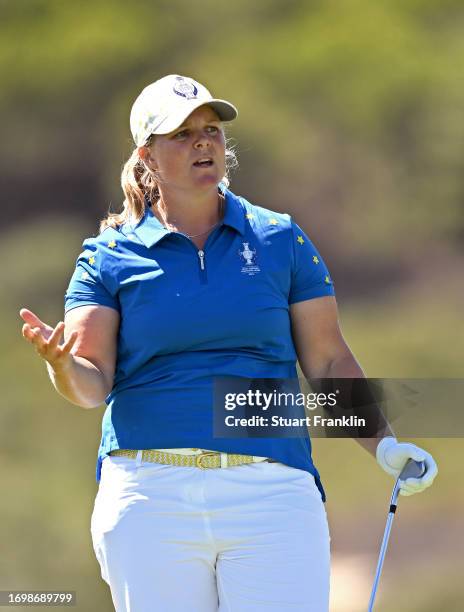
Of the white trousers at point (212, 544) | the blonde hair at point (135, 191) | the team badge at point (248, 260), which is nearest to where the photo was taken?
the white trousers at point (212, 544)

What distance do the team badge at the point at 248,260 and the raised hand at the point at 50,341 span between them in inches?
13.2

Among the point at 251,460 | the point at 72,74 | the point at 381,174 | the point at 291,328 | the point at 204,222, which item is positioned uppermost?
the point at 72,74

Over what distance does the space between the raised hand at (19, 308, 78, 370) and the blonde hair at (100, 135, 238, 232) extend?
0.30 metres

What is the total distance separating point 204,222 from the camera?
199 centimetres

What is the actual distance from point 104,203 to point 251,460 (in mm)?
4014

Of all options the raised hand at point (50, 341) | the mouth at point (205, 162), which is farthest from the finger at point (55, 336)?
the mouth at point (205, 162)

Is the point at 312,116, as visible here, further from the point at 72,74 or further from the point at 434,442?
the point at 434,442

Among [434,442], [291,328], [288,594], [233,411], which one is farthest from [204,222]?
[434,442]

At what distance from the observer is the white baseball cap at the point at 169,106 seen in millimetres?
1928

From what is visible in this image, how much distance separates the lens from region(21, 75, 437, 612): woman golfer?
5.72ft

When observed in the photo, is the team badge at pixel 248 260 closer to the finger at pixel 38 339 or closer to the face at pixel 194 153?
the face at pixel 194 153

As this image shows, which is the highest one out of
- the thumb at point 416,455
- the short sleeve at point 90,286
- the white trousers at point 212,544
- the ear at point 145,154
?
the ear at point 145,154

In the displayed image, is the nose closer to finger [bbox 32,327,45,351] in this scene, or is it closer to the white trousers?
finger [bbox 32,327,45,351]

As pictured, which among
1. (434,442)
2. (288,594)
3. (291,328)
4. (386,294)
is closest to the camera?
(288,594)
